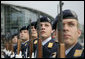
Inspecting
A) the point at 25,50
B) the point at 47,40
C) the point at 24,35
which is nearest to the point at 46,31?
the point at 47,40

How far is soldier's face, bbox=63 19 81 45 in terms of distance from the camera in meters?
1.72

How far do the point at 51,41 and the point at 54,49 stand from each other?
0.19 metres

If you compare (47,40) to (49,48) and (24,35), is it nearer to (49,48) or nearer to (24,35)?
(49,48)

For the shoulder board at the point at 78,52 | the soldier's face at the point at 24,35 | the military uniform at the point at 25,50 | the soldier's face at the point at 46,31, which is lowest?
the military uniform at the point at 25,50

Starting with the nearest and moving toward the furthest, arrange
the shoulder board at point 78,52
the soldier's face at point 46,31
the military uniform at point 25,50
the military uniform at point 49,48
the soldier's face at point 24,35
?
the shoulder board at point 78,52
the military uniform at point 49,48
the soldier's face at point 46,31
the military uniform at point 25,50
the soldier's face at point 24,35

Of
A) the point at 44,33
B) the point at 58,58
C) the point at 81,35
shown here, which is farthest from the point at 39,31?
the point at 58,58

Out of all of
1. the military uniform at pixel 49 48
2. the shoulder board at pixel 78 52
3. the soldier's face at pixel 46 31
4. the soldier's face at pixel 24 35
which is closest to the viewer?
the shoulder board at pixel 78 52

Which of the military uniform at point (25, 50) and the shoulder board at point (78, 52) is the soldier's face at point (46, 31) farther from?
the shoulder board at point (78, 52)

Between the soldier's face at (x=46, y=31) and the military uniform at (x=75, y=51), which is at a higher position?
the soldier's face at (x=46, y=31)

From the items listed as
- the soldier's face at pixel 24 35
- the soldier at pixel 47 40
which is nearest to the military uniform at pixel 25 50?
the soldier's face at pixel 24 35

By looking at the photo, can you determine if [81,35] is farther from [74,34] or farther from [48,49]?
[48,49]

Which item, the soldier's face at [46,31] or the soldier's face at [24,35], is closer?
the soldier's face at [46,31]

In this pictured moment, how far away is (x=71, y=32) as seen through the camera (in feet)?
5.67

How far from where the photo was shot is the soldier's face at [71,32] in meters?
1.72
